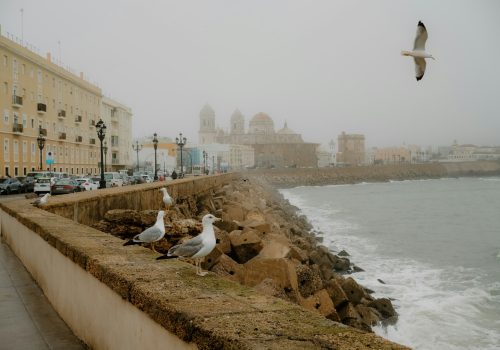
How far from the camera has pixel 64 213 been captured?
9.55 metres

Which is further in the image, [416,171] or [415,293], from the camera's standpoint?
[416,171]

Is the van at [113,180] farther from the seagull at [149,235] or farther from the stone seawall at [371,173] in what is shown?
the stone seawall at [371,173]

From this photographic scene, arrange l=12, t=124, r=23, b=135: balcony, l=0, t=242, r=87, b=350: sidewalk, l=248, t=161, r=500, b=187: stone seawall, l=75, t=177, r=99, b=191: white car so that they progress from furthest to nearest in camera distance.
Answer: l=248, t=161, r=500, b=187: stone seawall → l=12, t=124, r=23, b=135: balcony → l=75, t=177, r=99, b=191: white car → l=0, t=242, r=87, b=350: sidewalk

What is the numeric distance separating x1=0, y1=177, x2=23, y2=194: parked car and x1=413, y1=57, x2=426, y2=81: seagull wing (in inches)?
1058

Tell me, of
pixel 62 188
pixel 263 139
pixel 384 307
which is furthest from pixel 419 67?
pixel 263 139

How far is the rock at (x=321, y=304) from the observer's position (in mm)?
7652

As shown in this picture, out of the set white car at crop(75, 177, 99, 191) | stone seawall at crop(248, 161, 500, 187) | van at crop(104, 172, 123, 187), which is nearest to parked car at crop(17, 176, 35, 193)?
white car at crop(75, 177, 99, 191)

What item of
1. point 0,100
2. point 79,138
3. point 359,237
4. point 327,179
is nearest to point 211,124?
point 327,179

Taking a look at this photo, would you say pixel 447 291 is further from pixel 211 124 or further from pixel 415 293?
pixel 211 124

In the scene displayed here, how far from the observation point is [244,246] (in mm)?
10273

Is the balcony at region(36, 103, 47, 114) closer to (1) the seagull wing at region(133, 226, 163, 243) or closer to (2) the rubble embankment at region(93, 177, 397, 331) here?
(2) the rubble embankment at region(93, 177, 397, 331)

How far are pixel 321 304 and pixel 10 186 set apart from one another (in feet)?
84.9

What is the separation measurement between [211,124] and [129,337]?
142372 mm

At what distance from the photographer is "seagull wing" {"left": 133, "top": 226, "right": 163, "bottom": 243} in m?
5.02
